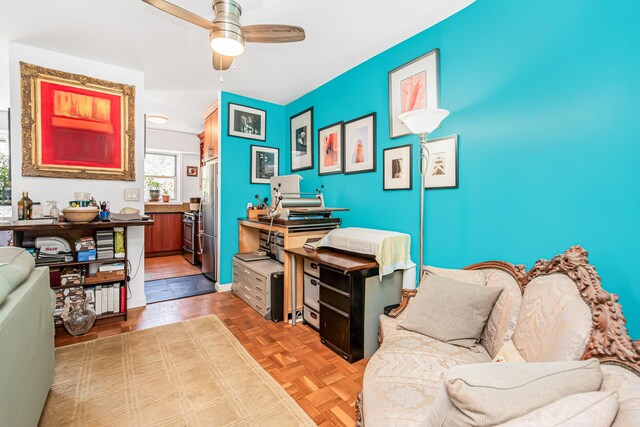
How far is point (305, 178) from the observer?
381 cm

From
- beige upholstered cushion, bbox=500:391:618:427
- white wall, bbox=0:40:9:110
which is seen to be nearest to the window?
white wall, bbox=0:40:9:110

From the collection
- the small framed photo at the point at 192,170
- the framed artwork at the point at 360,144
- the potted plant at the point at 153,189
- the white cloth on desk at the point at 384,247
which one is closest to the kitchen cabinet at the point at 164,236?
the potted plant at the point at 153,189

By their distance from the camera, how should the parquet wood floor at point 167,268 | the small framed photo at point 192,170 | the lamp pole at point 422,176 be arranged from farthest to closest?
1. the small framed photo at point 192,170
2. the parquet wood floor at point 167,268
3. the lamp pole at point 422,176

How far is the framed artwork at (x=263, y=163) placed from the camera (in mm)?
3947

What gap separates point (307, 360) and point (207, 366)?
0.73 meters

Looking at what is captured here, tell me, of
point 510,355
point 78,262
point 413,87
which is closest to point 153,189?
point 78,262

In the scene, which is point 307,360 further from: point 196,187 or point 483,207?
point 196,187

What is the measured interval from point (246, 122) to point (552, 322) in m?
3.75

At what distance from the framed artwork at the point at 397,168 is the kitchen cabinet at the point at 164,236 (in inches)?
185

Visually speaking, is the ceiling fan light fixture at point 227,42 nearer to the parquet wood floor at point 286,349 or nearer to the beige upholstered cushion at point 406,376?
the beige upholstered cushion at point 406,376

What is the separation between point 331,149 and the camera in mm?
3307

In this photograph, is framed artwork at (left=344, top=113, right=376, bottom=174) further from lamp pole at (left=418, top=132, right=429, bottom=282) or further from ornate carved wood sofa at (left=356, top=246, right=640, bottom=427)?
ornate carved wood sofa at (left=356, top=246, right=640, bottom=427)

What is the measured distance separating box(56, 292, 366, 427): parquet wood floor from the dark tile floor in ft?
0.63

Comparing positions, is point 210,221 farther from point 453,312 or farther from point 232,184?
point 453,312
